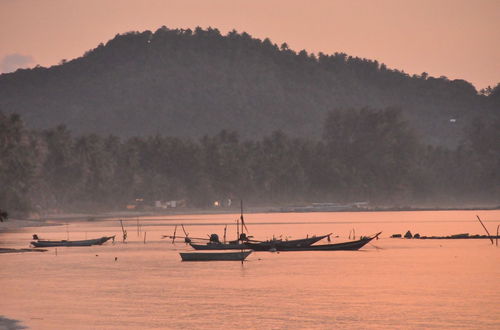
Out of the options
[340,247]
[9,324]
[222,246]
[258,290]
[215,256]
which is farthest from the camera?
[340,247]

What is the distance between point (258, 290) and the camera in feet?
201

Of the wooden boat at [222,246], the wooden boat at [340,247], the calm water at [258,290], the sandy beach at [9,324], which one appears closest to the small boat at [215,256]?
the calm water at [258,290]

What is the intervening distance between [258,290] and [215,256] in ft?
72.9

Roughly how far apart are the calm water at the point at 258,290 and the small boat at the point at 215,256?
3.14 feet

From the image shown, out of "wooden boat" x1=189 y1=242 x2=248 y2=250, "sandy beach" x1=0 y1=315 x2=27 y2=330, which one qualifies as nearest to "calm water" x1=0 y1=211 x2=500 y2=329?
"sandy beach" x1=0 y1=315 x2=27 y2=330

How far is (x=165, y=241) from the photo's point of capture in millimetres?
122875

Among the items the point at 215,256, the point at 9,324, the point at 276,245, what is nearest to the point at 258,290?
the point at 9,324

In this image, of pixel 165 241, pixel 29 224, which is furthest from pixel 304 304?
pixel 29 224

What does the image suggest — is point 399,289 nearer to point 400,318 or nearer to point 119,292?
point 400,318

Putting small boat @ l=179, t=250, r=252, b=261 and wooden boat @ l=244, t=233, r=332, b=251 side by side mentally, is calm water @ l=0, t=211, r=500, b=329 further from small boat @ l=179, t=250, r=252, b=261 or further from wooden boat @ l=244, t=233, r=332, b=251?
wooden boat @ l=244, t=233, r=332, b=251

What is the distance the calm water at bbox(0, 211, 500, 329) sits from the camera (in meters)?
47.0

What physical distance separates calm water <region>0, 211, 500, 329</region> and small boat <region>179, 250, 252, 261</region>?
0.96m

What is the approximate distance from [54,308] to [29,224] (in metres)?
124

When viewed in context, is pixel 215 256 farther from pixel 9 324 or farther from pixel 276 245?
pixel 9 324
